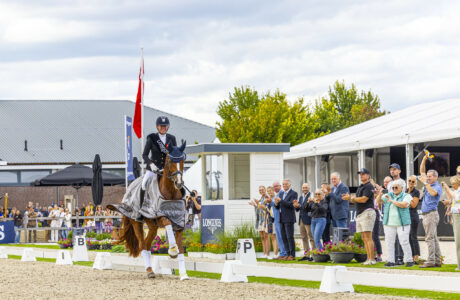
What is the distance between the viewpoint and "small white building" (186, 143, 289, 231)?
20.0 metres

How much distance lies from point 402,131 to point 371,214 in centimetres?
1170

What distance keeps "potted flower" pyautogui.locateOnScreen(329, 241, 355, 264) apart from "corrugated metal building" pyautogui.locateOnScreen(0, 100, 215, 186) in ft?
121

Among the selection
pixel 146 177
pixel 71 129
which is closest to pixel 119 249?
pixel 146 177

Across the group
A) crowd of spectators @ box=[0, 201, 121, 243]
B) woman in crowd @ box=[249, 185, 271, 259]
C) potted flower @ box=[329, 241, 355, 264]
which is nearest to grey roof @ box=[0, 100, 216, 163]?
crowd of spectators @ box=[0, 201, 121, 243]

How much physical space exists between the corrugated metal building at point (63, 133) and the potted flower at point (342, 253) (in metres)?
36.9

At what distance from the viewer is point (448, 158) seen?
30469 mm

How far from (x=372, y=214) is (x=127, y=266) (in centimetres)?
476

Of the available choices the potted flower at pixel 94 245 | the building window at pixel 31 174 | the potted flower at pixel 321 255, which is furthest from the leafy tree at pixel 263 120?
the potted flower at pixel 321 255

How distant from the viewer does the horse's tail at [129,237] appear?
47.8ft

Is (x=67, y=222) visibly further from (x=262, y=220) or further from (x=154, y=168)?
(x=154, y=168)

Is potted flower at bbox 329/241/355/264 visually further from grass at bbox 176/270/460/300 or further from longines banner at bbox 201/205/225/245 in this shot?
longines banner at bbox 201/205/225/245

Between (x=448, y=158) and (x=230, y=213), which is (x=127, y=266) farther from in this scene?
(x=448, y=158)

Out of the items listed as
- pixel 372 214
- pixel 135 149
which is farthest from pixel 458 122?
pixel 135 149

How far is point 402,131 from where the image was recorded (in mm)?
26328
